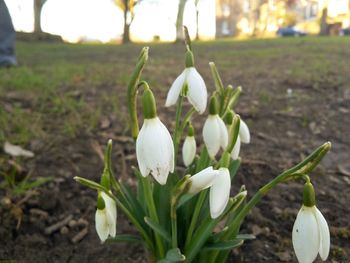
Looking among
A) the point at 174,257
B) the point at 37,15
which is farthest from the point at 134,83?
the point at 37,15

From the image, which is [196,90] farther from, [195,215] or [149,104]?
[195,215]

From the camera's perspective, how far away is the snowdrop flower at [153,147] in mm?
1054

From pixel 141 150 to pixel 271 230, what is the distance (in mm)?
1024

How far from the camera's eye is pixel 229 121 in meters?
1.42

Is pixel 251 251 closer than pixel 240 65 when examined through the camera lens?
Yes

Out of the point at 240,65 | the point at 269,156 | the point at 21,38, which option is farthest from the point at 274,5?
the point at 269,156

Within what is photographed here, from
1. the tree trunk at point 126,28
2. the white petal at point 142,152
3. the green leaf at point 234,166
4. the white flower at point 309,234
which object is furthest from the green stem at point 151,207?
the tree trunk at point 126,28

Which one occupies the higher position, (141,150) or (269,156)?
(141,150)

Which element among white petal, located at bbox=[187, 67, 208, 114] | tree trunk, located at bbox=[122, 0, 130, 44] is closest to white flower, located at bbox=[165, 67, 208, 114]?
white petal, located at bbox=[187, 67, 208, 114]

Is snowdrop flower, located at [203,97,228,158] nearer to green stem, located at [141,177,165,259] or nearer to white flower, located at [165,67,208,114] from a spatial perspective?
white flower, located at [165,67,208,114]

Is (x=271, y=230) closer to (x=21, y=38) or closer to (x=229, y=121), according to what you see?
(x=229, y=121)

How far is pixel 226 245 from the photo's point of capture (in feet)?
4.12

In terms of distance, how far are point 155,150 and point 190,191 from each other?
151 mm

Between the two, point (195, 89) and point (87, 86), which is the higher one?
point (195, 89)
